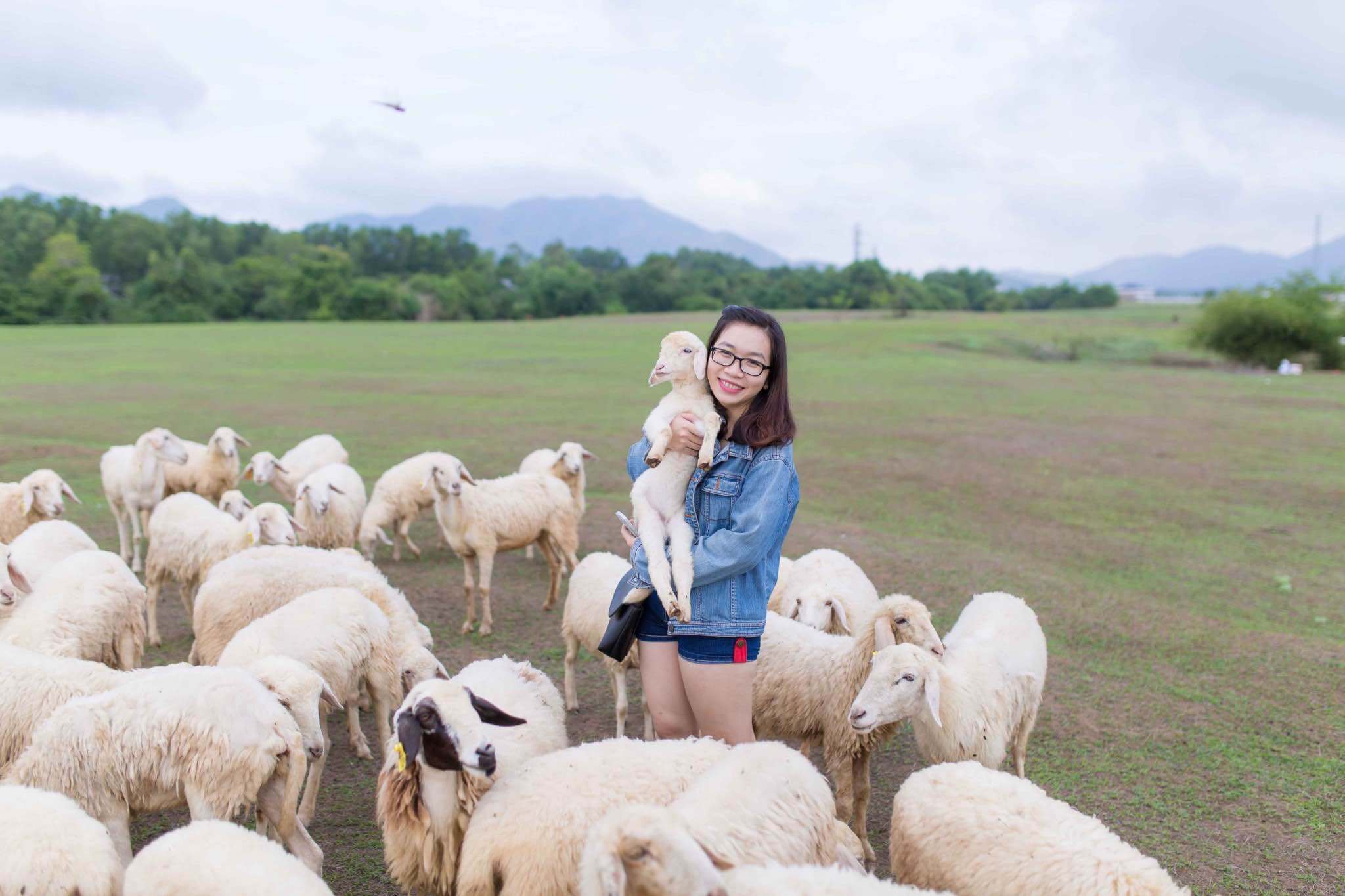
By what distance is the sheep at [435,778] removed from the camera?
3.44m

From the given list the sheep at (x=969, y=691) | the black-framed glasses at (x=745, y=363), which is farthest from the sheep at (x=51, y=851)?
the sheep at (x=969, y=691)

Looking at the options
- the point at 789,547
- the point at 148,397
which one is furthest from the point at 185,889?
the point at 148,397

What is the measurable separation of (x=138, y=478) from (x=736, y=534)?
8.47 meters

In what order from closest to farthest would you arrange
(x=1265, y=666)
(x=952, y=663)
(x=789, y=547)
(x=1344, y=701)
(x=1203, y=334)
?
(x=952, y=663), (x=1344, y=701), (x=1265, y=666), (x=789, y=547), (x=1203, y=334)

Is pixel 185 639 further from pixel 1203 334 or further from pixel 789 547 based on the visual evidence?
pixel 1203 334

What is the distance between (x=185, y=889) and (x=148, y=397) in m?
23.1

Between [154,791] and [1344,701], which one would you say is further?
[1344,701]

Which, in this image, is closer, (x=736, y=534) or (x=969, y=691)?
(x=736, y=534)

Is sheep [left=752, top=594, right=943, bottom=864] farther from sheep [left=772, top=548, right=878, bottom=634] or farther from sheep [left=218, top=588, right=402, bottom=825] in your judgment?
sheep [left=218, top=588, right=402, bottom=825]

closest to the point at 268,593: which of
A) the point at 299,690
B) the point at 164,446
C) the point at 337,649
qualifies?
the point at 337,649

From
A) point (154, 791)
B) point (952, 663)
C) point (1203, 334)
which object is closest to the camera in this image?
point (154, 791)

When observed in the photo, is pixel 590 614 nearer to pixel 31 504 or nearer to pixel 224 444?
pixel 31 504

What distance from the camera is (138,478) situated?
376 inches

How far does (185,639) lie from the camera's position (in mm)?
7285
